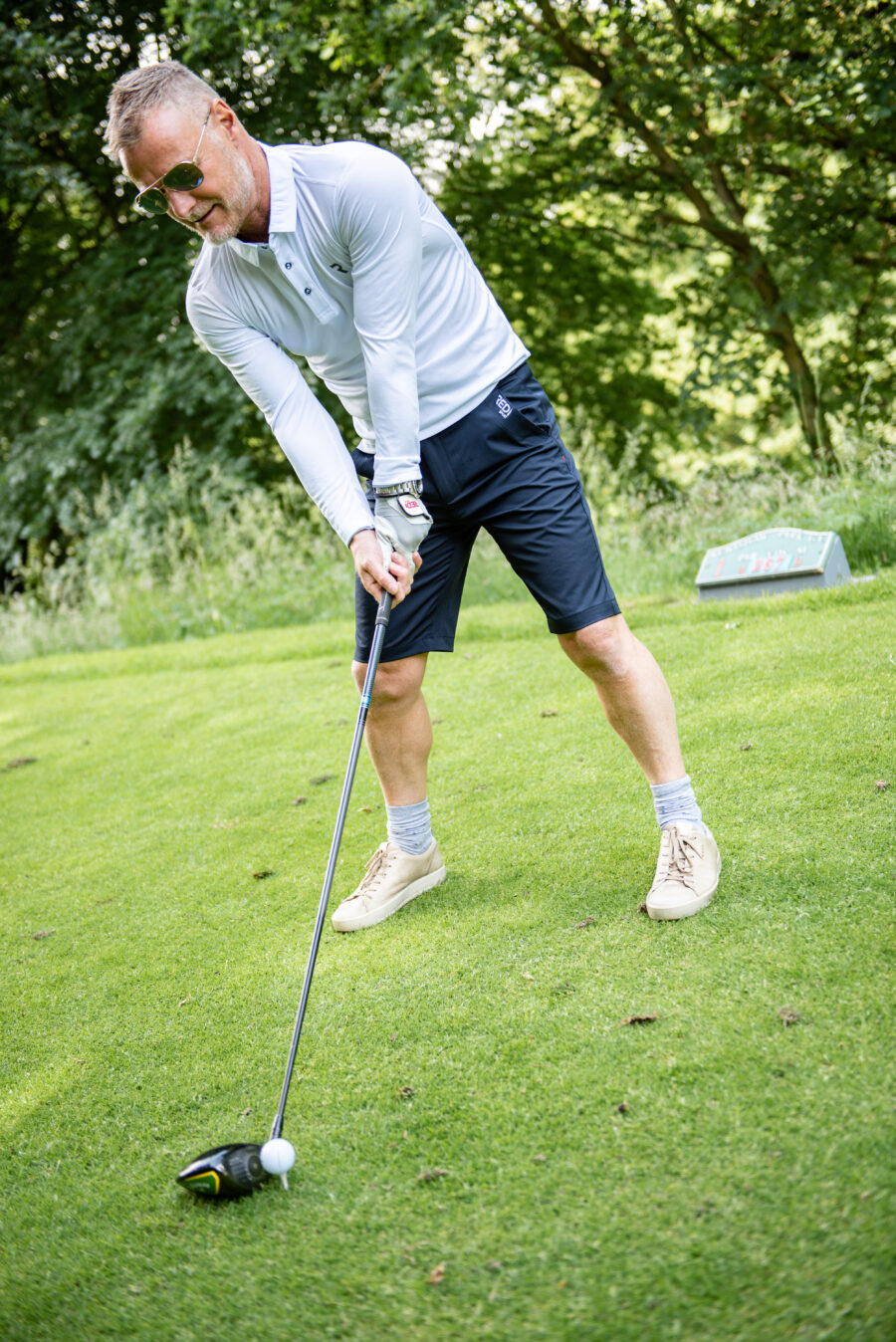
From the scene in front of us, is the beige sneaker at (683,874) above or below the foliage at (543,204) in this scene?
below

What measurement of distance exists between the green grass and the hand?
833 millimetres

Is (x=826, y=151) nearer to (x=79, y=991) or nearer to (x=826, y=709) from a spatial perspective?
(x=826, y=709)

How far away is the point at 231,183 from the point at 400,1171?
1975 mm

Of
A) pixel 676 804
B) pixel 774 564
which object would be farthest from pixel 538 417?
pixel 774 564

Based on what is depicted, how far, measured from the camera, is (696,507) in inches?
290

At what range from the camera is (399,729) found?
112 inches

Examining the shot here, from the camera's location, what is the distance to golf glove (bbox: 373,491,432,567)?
246 centimetres

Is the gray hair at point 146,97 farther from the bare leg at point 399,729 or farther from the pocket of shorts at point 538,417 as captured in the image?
the bare leg at point 399,729

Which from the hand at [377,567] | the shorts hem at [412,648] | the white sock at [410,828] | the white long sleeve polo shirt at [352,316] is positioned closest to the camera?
the white long sleeve polo shirt at [352,316]

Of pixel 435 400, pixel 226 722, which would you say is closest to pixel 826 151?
pixel 226 722

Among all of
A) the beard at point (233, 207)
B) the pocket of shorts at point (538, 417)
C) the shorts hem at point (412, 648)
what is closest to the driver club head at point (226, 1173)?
the shorts hem at point (412, 648)

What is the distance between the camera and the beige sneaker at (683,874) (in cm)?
242

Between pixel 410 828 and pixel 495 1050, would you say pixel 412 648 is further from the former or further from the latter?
pixel 495 1050

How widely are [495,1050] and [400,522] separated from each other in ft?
3.76
